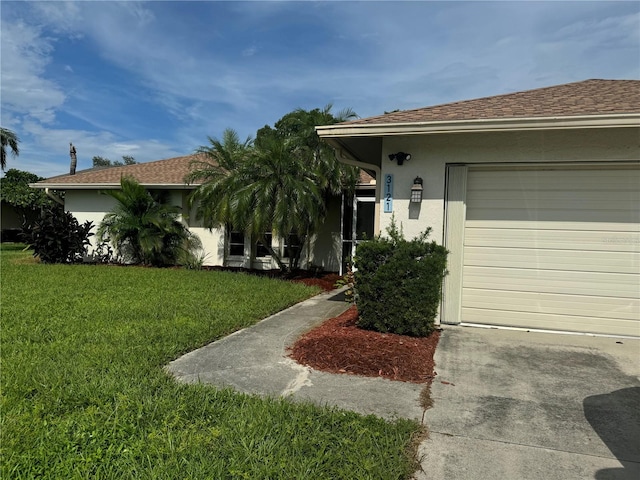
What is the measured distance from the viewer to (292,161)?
11055 mm

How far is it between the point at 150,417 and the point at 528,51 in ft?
30.3

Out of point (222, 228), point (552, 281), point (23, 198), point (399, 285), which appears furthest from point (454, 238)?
point (23, 198)

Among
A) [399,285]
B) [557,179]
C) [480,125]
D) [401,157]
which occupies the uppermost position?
[480,125]

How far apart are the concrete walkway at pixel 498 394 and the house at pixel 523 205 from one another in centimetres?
60

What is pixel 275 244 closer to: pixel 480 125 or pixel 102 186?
pixel 102 186

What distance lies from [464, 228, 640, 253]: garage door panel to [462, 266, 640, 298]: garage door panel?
368 mm

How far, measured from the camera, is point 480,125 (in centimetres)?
572

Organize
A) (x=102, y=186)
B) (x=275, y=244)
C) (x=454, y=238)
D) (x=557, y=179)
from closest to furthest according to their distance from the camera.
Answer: (x=557, y=179) → (x=454, y=238) → (x=275, y=244) → (x=102, y=186)

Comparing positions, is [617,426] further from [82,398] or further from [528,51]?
[528,51]

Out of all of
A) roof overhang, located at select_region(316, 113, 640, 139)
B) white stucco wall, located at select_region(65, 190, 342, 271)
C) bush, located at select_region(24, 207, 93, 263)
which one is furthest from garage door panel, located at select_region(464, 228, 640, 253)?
bush, located at select_region(24, 207, 93, 263)

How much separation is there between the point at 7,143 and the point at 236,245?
1837cm

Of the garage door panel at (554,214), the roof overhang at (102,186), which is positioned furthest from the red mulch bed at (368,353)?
the roof overhang at (102,186)

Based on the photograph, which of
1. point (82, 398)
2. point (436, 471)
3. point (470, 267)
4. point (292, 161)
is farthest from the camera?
point (292, 161)

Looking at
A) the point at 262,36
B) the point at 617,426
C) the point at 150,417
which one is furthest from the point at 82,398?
the point at 262,36
